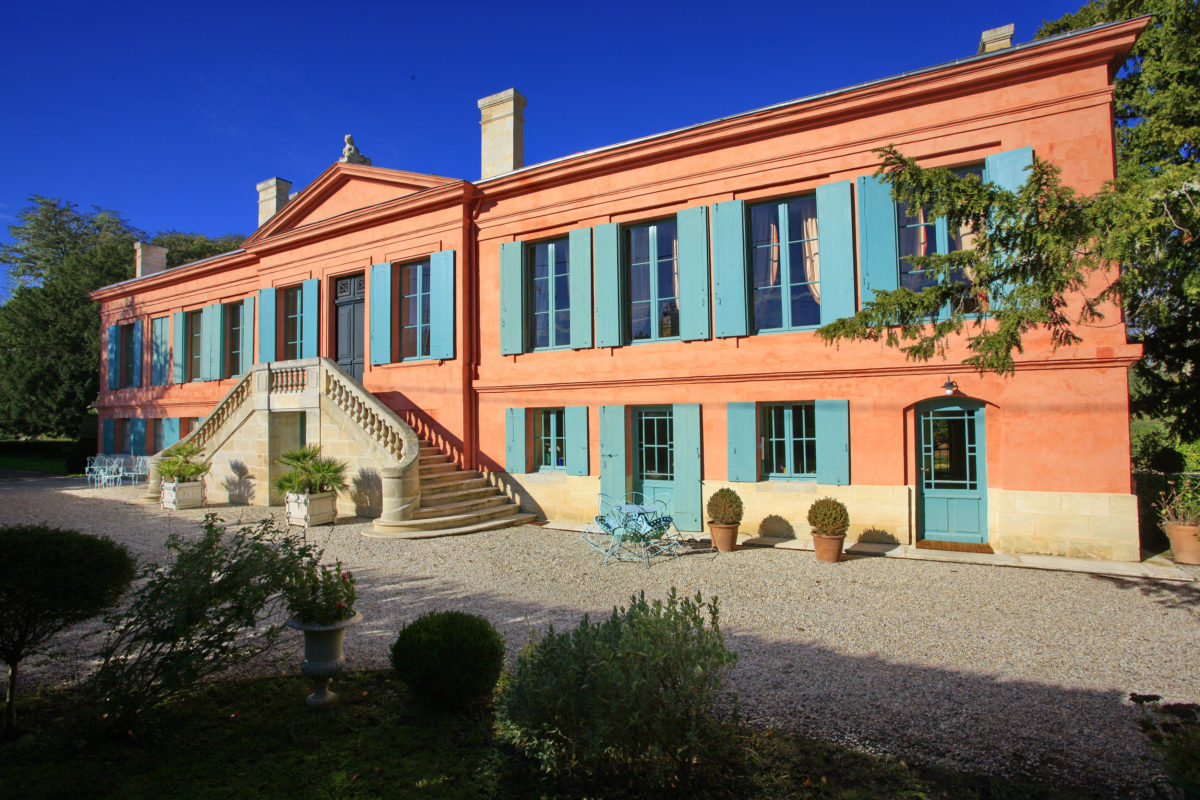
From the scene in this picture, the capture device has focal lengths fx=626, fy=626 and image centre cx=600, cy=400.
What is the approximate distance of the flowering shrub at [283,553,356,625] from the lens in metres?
4.31

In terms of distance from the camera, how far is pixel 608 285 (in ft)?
37.8

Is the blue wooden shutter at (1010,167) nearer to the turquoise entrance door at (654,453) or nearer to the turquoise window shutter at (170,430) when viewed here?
the turquoise entrance door at (654,453)

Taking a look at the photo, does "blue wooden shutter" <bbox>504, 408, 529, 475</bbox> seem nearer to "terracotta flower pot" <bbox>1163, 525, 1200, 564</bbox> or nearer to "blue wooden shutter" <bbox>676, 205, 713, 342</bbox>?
"blue wooden shutter" <bbox>676, 205, 713, 342</bbox>

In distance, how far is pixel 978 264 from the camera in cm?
586

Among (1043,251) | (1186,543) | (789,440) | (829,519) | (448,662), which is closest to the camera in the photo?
(448,662)

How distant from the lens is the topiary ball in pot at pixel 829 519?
854 centimetres

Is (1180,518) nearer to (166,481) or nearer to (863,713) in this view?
(863,713)

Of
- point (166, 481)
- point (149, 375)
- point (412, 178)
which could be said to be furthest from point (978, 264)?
point (149, 375)

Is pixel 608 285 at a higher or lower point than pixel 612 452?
higher

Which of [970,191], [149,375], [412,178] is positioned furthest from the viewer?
[149,375]

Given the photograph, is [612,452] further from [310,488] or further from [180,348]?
[180,348]

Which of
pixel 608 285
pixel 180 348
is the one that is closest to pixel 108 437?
pixel 180 348

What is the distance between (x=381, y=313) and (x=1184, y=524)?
14306 millimetres

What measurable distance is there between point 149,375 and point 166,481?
8024 millimetres
